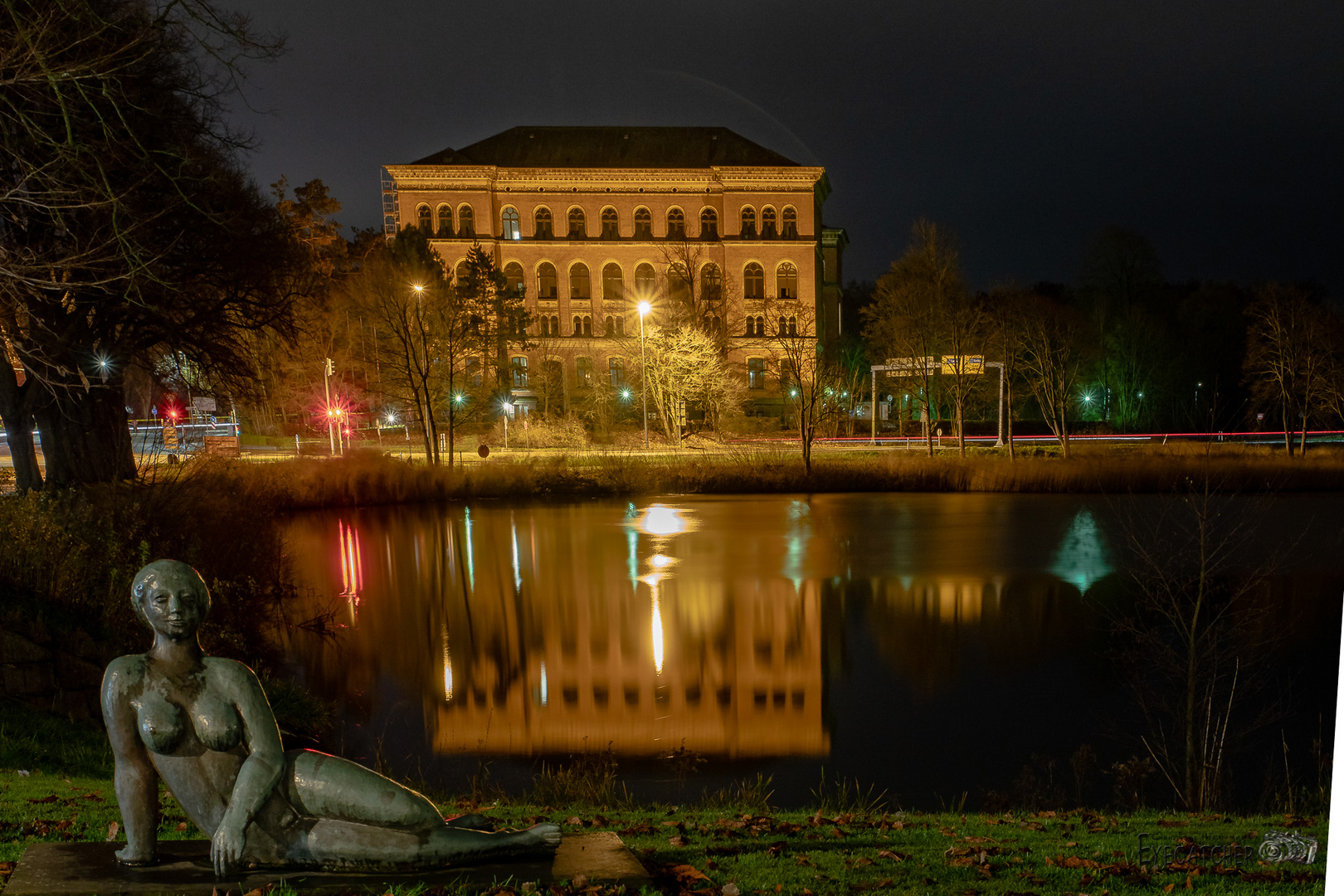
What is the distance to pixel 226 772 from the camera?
4.34 m

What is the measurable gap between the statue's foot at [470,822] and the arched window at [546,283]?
77422 millimetres

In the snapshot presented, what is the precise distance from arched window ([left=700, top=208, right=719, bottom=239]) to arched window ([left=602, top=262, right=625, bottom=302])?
8067mm

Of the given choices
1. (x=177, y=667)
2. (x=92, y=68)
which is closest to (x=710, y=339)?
(x=92, y=68)

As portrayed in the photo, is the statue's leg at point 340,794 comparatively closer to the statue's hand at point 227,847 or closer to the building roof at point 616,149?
the statue's hand at point 227,847

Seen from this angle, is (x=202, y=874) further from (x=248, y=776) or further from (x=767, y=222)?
(x=767, y=222)

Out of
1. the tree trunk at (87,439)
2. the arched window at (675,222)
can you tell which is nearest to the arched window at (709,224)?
the arched window at (675,222)

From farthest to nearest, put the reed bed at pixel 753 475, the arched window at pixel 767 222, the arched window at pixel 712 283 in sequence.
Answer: the arched window at pixel 767 222 < the arched window at pixel 712 283 < the reed bed at pixel 753 475

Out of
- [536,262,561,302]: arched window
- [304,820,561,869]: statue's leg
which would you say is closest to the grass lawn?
[304,820,561,869]: statue's leg

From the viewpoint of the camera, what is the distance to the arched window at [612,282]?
80.6 metres

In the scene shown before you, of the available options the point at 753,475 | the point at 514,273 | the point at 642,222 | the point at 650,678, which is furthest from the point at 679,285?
the point at 650,678

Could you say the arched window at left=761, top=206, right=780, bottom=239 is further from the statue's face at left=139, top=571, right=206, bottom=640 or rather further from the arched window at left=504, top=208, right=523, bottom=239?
the statue's face at left=139, top=571, right=206, bottom=640

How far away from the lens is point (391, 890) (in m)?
4.35

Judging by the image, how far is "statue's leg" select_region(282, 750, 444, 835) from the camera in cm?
435

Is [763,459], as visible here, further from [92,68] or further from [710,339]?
[92,68]
